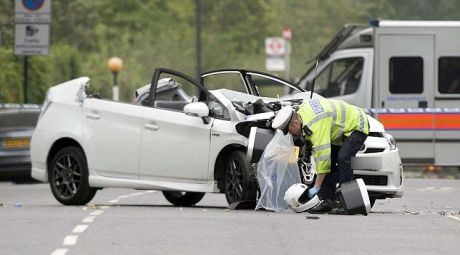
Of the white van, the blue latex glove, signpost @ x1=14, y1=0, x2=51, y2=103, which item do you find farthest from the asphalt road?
signpost @ x1=14, y1=0, x2=51, y2=103

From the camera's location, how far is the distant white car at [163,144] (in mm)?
16516

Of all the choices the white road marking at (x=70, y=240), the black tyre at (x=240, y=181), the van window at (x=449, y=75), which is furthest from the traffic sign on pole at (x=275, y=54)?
the white road marking at (x=70, y=240)

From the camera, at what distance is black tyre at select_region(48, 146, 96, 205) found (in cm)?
1755

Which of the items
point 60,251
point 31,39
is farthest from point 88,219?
point 31,39

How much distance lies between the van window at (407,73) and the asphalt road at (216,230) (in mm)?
9716

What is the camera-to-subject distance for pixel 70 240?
1270 centimetres

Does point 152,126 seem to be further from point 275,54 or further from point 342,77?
point 275,54

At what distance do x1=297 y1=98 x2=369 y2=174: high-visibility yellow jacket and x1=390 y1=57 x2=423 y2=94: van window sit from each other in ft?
39.7

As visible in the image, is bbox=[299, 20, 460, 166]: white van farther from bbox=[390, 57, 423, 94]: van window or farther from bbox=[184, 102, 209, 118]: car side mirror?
bbox=[184, 102, 209, 118]: car side mirror

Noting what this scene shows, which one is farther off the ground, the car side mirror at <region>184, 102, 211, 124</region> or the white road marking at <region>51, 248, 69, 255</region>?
the car side mirror at <region>184, 102, 211, 124</region>

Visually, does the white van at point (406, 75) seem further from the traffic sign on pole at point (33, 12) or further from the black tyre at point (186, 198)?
the black tyre at point (186, 198)

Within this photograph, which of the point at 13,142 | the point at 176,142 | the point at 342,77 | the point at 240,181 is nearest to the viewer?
the point at 240,181

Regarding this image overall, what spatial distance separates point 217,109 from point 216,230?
3.63 meters

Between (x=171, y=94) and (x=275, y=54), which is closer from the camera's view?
(x=171, y=94)
